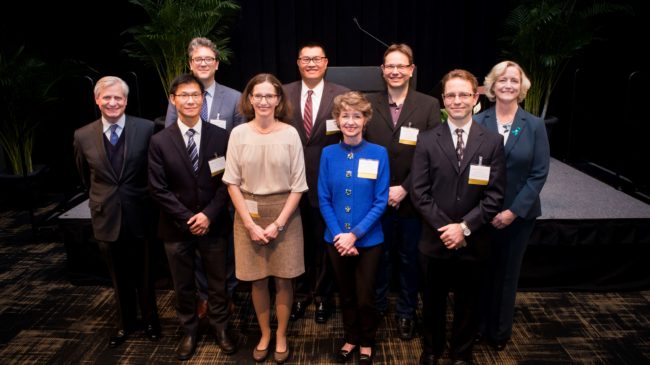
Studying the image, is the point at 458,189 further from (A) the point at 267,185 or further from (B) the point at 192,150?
(B) the point at 192,150

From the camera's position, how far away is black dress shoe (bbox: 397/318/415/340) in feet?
9.88

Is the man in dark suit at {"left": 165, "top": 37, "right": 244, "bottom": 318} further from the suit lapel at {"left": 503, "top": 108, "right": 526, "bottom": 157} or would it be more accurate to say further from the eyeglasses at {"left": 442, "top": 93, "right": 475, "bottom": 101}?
the suit lapel at {"left": 503, "top": 108, "right": 526, "bottom": 157}

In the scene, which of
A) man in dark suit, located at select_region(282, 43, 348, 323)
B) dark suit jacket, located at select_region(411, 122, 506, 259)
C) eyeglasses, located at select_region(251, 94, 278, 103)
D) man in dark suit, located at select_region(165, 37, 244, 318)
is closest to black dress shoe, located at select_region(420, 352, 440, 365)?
dark suit jacket, located at select_region(411, 122, 506, 259)

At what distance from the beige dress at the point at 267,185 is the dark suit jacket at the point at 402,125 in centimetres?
49

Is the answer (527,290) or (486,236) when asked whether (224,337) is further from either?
(527,290)

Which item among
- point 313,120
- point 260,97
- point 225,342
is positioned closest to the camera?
point 260,97

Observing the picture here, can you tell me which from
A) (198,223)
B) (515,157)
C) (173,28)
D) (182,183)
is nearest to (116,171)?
(182,183)

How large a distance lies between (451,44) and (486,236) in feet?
14.1

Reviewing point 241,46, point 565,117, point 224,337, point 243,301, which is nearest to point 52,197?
point 241,46

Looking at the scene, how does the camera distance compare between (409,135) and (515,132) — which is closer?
(515,132)

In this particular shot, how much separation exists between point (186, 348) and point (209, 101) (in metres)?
1.42

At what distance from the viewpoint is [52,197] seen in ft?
18.8

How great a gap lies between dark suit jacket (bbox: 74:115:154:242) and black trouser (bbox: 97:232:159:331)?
90mm

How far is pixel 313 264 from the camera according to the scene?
335 centimetres
